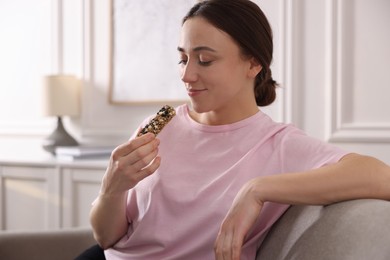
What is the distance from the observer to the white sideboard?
132 inches

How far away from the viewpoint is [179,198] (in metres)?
1.57

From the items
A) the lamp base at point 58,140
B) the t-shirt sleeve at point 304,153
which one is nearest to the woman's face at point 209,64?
the t-shirt sleeve at point 304,153

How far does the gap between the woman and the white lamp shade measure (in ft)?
7.25

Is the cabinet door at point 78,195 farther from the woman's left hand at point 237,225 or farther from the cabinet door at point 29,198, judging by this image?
the woman's left hand at point 237,225

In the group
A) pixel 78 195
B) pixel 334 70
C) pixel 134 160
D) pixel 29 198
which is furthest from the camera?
pixel 29 198

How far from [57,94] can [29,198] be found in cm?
62

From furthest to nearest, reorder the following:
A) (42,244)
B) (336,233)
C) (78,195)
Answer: (78,195) → (42,244) → (336,233)

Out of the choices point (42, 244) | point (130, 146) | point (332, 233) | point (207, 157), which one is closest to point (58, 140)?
point (42, 244)

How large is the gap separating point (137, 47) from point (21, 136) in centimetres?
109

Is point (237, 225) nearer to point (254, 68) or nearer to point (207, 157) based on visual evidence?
point (207, 157)

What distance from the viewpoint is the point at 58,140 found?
375 centimetres

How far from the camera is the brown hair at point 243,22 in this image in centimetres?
155

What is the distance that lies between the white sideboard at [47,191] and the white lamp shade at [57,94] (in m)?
0.31

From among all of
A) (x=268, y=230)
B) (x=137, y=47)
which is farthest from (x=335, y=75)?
(x=268, y=230)
